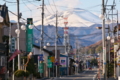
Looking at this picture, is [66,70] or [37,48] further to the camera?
[66,70]

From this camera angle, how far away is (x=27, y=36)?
63.0 meters

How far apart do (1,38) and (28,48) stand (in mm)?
13461

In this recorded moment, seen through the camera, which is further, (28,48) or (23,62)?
(28,48)

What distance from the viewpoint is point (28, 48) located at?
63.2 meters

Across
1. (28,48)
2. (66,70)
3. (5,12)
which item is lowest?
(66,70)

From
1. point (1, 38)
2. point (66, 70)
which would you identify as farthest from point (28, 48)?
point (66, 70)

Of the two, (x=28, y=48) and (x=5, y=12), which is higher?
(x=5, y=12)

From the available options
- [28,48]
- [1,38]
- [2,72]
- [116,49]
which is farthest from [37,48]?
[2,72]

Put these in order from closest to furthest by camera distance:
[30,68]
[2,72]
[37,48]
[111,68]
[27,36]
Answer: [2,72], [30,68], [27,36], [111,68], [37,48]

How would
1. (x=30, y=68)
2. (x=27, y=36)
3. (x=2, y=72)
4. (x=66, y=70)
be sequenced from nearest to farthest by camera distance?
(x=2, y=72) → (x=30, y=68) → (x=27, y=36) → (x=66, y=70)

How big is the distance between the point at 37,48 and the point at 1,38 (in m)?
34.5

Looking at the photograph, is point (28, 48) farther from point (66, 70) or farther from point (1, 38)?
point (66, 70)

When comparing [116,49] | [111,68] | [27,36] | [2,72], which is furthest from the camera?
[111,68]

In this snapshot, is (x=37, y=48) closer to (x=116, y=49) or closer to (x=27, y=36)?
(x=27, y=36)
